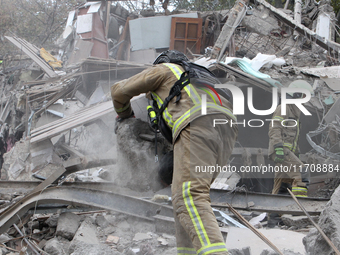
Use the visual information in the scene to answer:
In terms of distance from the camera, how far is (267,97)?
6.61m

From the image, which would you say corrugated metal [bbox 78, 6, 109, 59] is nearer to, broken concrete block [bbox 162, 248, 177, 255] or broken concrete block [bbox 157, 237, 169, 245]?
broken concrete block [bbox 157, 237, 169, 245]

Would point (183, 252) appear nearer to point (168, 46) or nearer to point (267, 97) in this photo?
point (267, 97)

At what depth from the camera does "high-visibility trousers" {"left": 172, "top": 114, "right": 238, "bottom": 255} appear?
1.87 m

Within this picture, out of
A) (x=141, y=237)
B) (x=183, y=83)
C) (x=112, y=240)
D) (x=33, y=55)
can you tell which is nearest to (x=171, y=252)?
(x=141, y=237)

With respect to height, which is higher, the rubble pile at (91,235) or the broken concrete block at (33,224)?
the rubble pile at (91,235)

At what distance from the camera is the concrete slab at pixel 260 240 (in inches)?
98.5

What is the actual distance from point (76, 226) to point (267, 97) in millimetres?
4897

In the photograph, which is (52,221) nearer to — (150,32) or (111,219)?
(111,219)

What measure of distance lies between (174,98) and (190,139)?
0.36 metres

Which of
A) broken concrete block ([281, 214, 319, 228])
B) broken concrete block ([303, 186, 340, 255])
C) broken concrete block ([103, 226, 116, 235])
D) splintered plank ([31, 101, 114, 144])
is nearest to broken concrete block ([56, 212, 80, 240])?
broken concrete block ([103, 226, 116, 235])

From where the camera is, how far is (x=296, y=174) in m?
4.50

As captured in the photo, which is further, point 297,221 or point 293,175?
point 293,175

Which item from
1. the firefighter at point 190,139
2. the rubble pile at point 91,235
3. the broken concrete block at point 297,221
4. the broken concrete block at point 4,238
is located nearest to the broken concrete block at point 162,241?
the rubble pile at point 91,235

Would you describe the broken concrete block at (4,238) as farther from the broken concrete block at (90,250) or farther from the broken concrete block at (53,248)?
the broken concrete block at (90,250)
